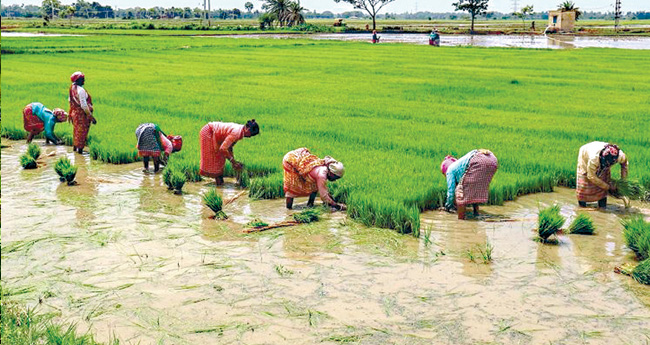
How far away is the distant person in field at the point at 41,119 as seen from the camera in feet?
36.6

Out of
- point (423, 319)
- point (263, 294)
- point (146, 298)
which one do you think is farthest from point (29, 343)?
point (423, 319)

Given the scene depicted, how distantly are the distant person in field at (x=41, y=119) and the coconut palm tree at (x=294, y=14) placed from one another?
68.4 m

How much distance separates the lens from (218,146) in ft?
27.8

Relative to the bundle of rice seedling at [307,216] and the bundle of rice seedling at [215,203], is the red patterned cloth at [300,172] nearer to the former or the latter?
the bundle of rice seedling at [307,216]

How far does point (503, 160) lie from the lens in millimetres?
9648

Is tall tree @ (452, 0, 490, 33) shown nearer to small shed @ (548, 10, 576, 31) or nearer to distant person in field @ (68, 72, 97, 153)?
small shed @ (548, 10, 576, 31)

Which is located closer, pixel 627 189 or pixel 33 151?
pixel 627 189

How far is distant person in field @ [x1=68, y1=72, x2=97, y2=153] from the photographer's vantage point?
33.2 feet

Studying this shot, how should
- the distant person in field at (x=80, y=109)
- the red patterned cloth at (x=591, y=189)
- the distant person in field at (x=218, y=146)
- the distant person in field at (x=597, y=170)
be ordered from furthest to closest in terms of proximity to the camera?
the distant person in field at (x=80, y=109) < the distant person in field at (x=218, y=146) < the red patterned cloth at (x=591, y=189) < the distant person in field at (x=597, y=170)

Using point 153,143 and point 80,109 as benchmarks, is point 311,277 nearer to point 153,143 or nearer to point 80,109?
point 153,143

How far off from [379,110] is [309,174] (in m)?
7.67

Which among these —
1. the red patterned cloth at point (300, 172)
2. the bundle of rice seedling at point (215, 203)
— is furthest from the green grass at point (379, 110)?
the bundle of rice seedling at point (215, 203)

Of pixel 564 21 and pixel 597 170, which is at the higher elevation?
A: pixel 564 21

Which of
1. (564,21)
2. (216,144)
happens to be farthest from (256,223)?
(564,21)
